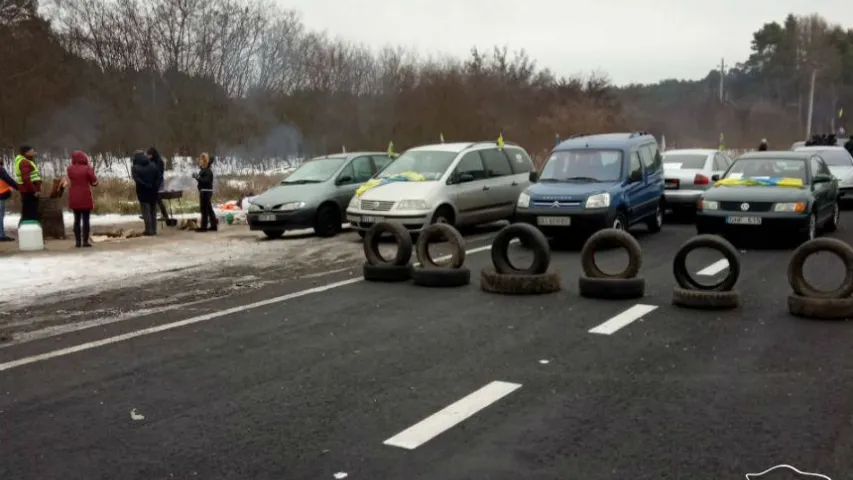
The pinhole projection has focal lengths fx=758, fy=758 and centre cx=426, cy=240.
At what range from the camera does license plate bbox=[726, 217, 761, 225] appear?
1217 centimetres

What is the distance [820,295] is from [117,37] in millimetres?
43744

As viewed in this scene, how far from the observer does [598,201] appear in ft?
41.1

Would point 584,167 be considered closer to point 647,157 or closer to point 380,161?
point 647,157

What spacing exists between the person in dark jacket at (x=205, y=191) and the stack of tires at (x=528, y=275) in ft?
31.5

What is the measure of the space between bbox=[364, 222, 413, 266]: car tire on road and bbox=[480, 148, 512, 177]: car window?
18.1 feet

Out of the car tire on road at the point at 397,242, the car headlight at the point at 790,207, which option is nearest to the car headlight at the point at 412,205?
the car tire on road at the point at 397,242

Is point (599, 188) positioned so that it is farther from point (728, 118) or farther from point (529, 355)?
point (728, 118)

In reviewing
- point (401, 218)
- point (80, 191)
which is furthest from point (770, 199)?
point (80, 191)

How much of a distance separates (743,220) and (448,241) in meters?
5.39

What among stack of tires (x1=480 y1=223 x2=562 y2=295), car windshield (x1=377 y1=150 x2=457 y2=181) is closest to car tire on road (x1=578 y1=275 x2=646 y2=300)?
stack of tires (x1=480 y1=223 x2=562 y2=295)

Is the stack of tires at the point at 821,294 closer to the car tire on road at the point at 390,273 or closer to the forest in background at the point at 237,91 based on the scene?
the car tire on road at the point at 390,273

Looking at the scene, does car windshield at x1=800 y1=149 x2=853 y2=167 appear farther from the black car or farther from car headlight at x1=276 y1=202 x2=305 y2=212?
car headlight at x1=276 y1=202 x2=305 y2=212

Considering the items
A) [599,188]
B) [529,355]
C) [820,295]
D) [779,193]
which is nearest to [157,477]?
[529,355]

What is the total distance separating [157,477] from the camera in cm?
409
